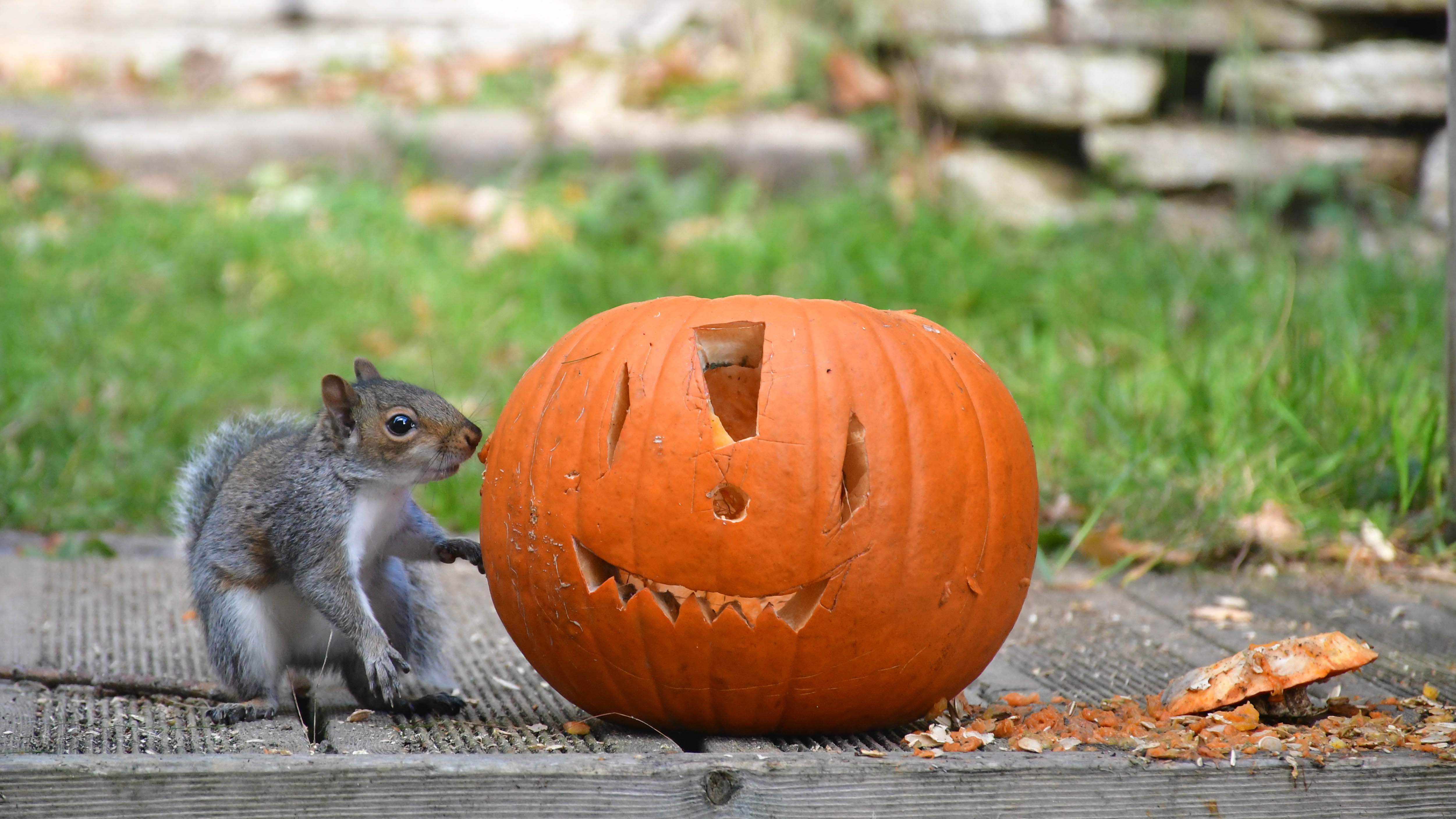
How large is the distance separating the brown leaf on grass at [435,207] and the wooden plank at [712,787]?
468 cm

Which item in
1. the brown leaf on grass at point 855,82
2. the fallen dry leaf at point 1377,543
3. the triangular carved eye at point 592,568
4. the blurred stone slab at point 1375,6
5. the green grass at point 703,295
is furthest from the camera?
the brown leaf on grass at point 855,82

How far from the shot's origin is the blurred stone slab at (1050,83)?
579 cm

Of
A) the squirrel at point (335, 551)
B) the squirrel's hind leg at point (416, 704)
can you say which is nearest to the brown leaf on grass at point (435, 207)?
the squirrel at point (335, 551)

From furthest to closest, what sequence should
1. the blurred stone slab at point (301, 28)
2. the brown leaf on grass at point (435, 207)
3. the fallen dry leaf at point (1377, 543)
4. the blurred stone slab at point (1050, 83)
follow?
1. the blurred stone slab at point (301, 28)
2. the brown leaf on grass at point (435, 207)
3. the blurred stone slab at point (1050, 83)
4. the fallen dry leaf at point (1377, 543)

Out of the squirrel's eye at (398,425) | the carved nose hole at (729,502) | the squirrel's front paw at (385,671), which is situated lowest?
the squirrel's front paw at (385,671)

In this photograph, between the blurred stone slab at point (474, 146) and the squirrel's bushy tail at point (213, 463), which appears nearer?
the squirrel's bushy tail at point (213, 463)

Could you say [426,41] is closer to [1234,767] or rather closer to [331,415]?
[331,415]

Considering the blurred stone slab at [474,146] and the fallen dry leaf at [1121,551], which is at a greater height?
the blurred stone slab at [474,146]

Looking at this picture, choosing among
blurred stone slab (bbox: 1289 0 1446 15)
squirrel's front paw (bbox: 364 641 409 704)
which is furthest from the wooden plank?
blurred stone slab (bbox: 1289 0 1446 15)

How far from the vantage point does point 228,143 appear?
645 cm

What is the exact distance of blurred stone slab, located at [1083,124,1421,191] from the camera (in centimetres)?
566

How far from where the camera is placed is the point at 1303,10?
560 cm

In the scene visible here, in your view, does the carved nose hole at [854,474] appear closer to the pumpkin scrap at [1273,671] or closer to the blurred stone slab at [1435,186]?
the pumpkin scrap at [1273,671]

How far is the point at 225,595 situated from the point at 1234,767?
5.87 ft
